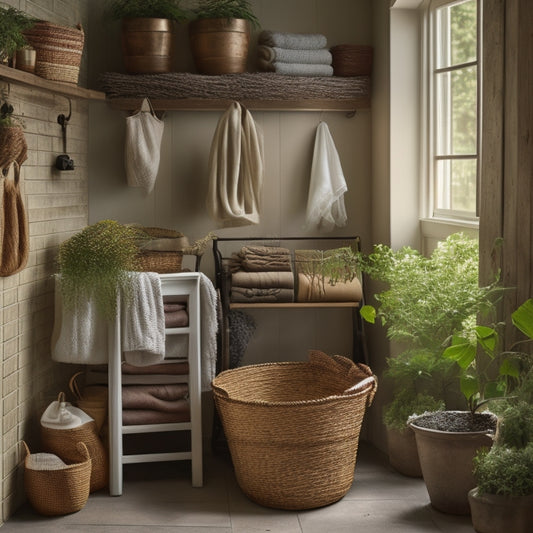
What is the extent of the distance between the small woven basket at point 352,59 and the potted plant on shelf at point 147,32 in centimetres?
80

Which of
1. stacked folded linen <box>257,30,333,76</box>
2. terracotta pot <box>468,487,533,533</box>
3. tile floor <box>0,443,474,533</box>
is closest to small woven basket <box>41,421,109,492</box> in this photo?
tile floor <box>0,443,474,533</box>

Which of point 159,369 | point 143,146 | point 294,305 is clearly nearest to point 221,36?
point 143,146

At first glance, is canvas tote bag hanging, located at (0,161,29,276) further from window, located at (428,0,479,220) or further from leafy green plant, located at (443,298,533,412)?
window, located at (428,0,479,220)

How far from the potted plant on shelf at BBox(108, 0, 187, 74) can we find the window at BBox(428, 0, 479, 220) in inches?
50.0

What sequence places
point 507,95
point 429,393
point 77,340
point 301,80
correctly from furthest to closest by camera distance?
point 301,80, point 429,393, point 77,340, point 507,95

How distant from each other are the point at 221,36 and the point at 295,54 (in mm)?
377

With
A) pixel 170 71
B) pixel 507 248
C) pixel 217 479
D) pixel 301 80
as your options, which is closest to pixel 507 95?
pixel 507 248

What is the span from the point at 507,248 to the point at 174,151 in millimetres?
1841

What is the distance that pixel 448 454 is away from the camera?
324cm

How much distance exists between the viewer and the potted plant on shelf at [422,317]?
3.52 meters

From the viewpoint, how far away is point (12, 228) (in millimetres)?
3217

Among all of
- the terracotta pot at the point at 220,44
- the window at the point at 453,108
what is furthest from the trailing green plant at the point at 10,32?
the window at the point at 453,108

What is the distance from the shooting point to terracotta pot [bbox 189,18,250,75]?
4.10 meters

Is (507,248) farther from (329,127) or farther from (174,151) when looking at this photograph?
(174,151)
